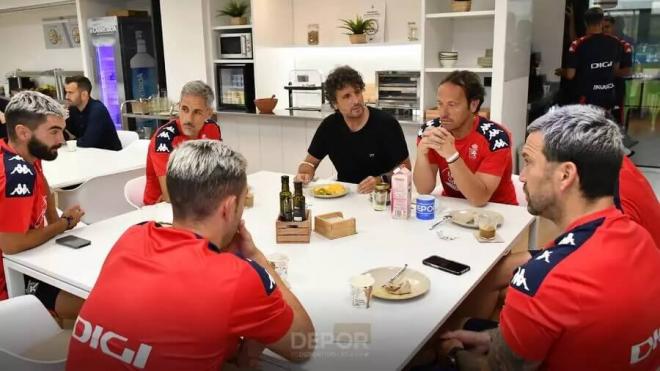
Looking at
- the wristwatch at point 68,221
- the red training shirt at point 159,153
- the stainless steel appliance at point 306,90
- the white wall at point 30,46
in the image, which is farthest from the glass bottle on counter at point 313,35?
the white wall at point 30,46

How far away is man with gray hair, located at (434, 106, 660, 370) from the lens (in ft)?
3.93

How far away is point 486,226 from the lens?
2.12 m

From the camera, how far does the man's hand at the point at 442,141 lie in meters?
2.50

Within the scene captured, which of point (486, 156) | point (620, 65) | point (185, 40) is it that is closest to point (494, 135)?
point (486, 156)

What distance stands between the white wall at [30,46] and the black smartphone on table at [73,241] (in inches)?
242

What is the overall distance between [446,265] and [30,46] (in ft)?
26.9

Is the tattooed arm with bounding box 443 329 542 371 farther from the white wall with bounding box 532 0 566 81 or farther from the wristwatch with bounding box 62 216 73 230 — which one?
the white wall with bounding box 532 0 566 81

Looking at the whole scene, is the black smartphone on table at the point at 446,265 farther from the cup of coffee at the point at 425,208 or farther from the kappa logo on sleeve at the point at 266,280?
the kappa logo on sleeve at the point at 266,280

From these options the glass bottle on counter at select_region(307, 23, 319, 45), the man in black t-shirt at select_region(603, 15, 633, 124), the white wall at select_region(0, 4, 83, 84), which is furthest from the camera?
the white wall at select_region(0, 4, 83, 84)

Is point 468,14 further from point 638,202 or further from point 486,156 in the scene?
point 638,202

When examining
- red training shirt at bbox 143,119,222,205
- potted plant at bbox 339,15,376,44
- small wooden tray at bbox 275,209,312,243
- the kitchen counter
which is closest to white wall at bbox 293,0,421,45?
potted plant at bbox 339,15,376,44

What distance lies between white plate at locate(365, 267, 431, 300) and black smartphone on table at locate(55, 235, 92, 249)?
1125 mm

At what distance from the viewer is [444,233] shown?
218 cm

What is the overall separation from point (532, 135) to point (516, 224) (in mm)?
841
